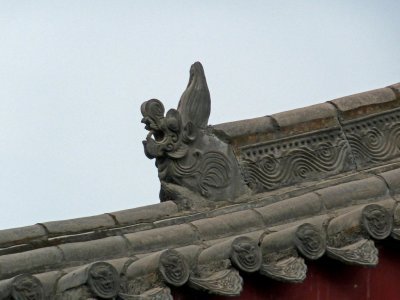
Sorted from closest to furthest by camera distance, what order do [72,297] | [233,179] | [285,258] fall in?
[72,297] → [285,258] → [233,179]

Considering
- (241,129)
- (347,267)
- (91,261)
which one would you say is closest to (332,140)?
(241,129)

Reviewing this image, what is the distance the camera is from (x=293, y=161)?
11539 mm

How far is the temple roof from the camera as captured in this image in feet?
32.0

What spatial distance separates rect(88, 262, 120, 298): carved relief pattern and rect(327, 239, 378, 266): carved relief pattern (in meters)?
1.38

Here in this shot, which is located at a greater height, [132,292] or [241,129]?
[241,129]

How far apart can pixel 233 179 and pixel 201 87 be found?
0.59m

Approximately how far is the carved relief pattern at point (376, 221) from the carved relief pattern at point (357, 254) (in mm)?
96

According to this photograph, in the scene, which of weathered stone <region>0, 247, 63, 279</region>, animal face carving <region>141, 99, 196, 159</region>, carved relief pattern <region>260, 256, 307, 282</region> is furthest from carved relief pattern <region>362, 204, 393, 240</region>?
weathered stone <region>0, 247, 63, 279</region>

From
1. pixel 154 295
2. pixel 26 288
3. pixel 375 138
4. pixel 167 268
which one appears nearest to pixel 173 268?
pixel 167 268

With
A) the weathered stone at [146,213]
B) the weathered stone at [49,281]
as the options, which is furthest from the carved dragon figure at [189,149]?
the weathered stone at [49,281]

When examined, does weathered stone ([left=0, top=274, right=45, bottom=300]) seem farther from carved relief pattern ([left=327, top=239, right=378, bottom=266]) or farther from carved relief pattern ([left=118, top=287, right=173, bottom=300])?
carved relief pattern ([left=327, top=239, right=378, bottom=266])

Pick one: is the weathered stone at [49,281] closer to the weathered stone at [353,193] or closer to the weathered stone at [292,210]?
the weathered stone at [292,210]

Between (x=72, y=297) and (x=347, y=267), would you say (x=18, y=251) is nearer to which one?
(x=72, y=297)

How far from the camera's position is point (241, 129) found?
1145 cm
